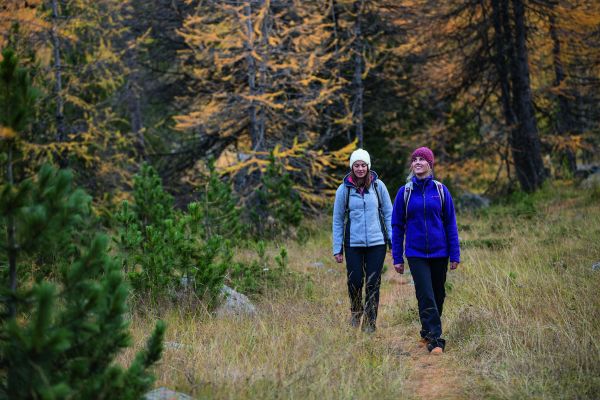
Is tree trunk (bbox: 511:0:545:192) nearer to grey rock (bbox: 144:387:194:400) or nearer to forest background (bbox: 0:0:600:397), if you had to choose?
forest background (bbox: 0:0:600:397)

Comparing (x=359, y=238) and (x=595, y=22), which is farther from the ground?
(x=595, y=22)

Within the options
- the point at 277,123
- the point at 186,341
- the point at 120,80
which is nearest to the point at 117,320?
the point at 186,341

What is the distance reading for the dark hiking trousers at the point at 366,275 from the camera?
5.85 meters

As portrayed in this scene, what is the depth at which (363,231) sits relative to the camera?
5.85 metres

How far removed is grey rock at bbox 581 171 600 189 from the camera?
49.1ft

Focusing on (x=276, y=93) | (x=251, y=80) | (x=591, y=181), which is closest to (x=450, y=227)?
(x=276, y=93)

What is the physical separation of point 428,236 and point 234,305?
248 centimetres

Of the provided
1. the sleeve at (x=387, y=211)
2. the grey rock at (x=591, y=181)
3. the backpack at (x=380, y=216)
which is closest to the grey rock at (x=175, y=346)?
the backpack at (x=380, y=216)

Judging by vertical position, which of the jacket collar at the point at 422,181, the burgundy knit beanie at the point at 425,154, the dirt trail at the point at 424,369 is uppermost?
the burgundy knit beanie at the point at 425,154

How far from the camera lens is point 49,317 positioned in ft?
8.71

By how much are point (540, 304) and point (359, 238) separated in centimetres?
196

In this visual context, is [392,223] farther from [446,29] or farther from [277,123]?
[446,29]

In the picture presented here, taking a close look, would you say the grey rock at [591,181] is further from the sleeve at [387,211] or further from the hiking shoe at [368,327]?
the hiking shoe at [368,327]

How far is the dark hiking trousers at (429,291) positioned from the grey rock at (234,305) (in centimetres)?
192
